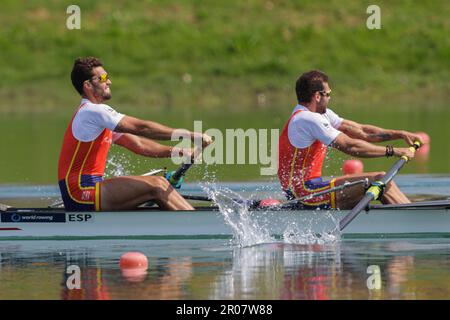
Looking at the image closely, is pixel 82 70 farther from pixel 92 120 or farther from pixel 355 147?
pixel 355 147

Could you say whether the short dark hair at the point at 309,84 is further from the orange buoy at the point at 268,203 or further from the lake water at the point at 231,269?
the lake water at the point at 231,269

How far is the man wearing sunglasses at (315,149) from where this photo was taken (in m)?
15.7

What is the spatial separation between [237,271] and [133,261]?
1.09m

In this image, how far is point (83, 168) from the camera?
1564cm

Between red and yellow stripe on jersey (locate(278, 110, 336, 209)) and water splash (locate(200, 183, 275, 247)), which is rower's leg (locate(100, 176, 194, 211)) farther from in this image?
red and yellow stripe on jersey (locate(278, 110, 336, 209))

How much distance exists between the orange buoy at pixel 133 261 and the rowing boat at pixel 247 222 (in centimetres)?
147

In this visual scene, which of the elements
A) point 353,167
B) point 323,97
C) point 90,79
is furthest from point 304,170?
point 353,167

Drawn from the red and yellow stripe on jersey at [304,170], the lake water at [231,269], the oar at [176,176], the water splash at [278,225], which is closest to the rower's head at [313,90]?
the red and yellow stripe on jersey at [304,170]

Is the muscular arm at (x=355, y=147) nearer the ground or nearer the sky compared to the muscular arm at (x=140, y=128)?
nearer the ground

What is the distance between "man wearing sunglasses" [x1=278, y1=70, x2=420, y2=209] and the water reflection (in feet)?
2.02

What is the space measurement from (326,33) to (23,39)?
384 inches

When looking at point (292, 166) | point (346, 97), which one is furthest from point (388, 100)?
point (292, 166)

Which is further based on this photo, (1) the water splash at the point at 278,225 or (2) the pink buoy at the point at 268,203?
(2) the pink buoy at the point at 268,203

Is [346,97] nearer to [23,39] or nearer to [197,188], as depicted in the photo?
[23,39]
